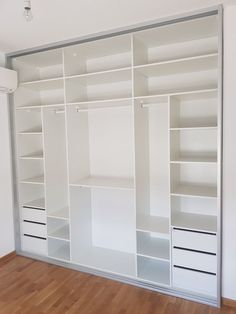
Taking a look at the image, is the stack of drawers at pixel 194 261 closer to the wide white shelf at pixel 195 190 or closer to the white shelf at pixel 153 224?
the white shelf at pixel 153 224

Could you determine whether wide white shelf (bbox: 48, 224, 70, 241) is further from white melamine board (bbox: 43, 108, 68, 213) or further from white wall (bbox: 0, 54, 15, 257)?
white wall (bbox: 0, 54, 15, 257)

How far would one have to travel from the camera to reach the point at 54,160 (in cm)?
311

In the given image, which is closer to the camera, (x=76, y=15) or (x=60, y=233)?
(x=76, y=15)

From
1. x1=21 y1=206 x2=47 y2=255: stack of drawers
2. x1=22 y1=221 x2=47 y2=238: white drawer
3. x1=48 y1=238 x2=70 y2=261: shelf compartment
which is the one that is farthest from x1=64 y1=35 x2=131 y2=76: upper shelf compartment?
x1=48 y1=238 x2=70 y2=261: shelf compartment

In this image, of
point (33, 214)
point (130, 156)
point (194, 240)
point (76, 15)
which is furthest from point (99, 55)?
point (194, 240)

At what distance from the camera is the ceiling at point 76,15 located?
1.98m

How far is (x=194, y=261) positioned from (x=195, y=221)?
36 cm

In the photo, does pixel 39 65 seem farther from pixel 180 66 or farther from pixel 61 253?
pixel 61 253

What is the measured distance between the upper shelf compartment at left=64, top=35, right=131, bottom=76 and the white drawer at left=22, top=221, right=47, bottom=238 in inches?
72.0

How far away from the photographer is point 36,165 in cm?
347
